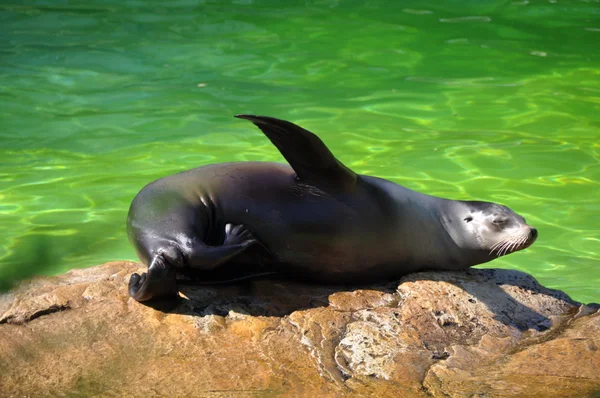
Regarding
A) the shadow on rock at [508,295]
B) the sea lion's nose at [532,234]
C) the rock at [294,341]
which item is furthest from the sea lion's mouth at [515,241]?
the rock at [294,341]

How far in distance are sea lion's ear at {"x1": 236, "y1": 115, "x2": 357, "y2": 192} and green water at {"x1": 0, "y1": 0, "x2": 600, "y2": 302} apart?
1473mm

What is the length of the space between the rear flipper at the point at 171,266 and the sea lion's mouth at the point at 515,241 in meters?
1.46

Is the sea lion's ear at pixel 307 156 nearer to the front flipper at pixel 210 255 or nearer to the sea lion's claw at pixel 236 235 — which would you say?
the sea lion's claw at pixel 236 235

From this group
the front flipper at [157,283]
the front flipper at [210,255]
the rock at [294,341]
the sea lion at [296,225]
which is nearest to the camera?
the rock at [294,341]

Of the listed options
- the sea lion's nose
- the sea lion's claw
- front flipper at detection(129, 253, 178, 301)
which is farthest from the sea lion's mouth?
front flipper at detection(129, 253, 178, 301)

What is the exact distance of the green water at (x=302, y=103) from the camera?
6570mm

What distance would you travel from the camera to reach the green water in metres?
6.57

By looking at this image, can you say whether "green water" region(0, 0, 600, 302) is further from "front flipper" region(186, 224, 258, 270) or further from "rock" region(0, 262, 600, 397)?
"front flipper" region(186, 224, 258, 270)

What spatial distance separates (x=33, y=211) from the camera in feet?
21.2

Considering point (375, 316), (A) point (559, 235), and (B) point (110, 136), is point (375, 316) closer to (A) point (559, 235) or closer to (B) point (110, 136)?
(A) point (559, 235)

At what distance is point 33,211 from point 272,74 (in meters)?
4.69

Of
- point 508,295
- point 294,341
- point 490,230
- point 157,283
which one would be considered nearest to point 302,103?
point 490,230

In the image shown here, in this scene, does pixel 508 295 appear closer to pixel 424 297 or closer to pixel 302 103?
pixel 424 297

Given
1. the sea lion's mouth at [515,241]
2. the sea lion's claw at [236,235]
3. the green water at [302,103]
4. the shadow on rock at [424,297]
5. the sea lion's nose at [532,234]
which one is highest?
the sea lion's claw at [236,235]
